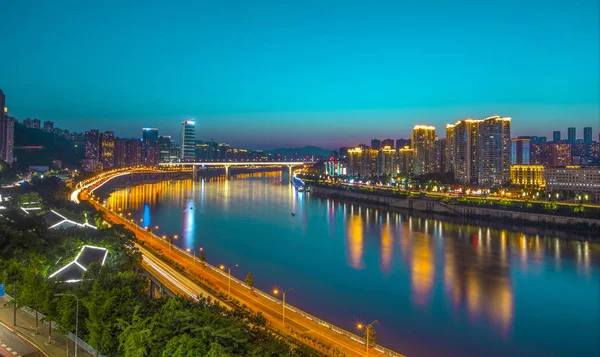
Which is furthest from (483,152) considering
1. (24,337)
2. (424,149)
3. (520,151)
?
(24,337)

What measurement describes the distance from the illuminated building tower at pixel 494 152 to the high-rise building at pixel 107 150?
2978 centimetres

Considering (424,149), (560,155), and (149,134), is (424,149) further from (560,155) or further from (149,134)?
(149,134)

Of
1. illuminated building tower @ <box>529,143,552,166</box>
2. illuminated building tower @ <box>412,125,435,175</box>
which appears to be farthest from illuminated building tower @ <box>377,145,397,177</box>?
illuminated building tower @ <box>529,143,552,166</box>

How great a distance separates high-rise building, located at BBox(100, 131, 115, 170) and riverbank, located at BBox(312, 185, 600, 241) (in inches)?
1029

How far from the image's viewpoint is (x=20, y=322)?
11.7ft

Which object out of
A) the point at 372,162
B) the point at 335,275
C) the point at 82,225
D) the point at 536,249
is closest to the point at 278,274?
the point at 335,275

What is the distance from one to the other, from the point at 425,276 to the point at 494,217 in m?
7.40

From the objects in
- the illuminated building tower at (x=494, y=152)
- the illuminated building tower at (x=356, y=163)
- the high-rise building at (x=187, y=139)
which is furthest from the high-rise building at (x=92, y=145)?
the illuminated building tower at (x=494, y=152)

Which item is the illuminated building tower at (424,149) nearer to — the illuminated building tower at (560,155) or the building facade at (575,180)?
the illuminated building tower at (560,155)

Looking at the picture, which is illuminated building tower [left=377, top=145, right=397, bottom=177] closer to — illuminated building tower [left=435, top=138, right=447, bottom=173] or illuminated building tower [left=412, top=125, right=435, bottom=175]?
illuminated building tower [left=412, top=125, right=435, bottom=175]

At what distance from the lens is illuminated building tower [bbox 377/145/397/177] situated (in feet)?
98.3

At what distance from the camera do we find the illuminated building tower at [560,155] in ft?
88.4

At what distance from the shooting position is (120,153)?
40344 millimetres

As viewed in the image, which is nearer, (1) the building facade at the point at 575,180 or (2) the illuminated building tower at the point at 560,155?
(1) the building facade at the point at 575,180
